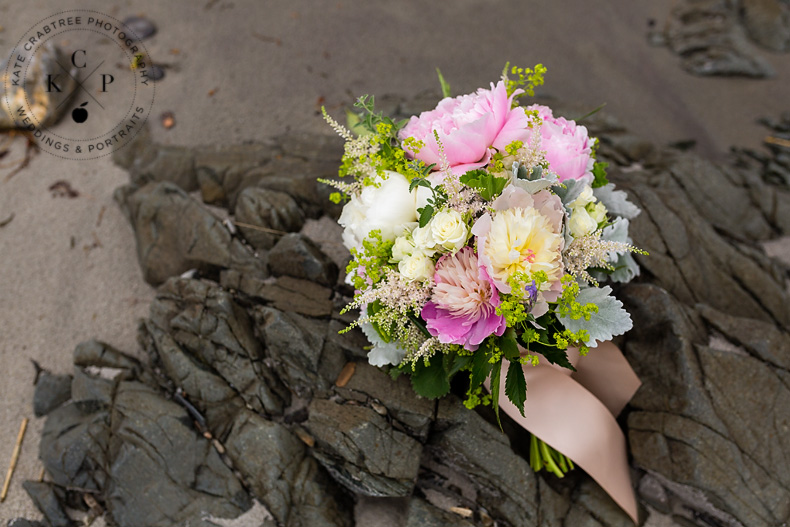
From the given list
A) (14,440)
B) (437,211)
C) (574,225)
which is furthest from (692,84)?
(14,440)

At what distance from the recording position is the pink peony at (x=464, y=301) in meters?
1.62

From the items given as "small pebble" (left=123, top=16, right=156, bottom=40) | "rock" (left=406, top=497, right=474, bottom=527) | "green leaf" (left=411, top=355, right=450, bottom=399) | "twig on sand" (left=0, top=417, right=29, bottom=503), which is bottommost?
"twig on sand" (left=0, top=417, right=29, bottom=503)

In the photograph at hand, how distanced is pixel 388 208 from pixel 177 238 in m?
1.81

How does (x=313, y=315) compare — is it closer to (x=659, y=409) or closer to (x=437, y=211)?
(x=437, y=211)

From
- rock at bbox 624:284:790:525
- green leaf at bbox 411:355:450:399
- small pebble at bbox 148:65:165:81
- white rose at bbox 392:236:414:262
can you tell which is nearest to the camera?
white rose at bbox 392:236:414:262

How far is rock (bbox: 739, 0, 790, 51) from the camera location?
4.76 metres

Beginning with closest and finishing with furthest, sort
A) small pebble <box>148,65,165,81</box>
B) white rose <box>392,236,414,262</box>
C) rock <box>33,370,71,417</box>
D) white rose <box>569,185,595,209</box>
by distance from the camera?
white rose <box>392,236,414,262</box>, white rose <box>569,185,595,209</box>, rock <box>33,370,71,417</box>, small pebble <box>148,65,165,81</box>

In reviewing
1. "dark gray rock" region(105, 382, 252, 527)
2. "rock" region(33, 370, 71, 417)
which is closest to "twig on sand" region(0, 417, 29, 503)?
"rock" region(33, 370, 71, 417)

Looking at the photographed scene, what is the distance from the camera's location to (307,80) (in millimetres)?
4367

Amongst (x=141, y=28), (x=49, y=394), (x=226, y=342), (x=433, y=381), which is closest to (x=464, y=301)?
(x=433, y=381)

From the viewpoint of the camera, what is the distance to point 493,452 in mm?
2258

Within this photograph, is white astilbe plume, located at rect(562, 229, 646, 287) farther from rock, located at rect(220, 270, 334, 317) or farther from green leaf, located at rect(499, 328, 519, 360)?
rock, located at rect(220, 270, 334, 317)

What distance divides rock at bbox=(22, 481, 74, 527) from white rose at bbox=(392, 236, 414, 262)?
2.15 m

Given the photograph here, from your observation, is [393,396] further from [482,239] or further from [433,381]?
[482,239]
